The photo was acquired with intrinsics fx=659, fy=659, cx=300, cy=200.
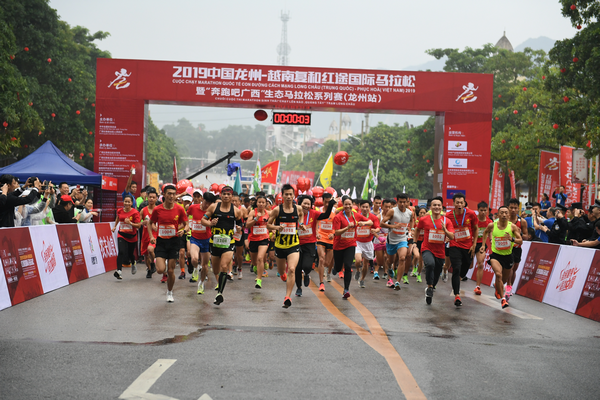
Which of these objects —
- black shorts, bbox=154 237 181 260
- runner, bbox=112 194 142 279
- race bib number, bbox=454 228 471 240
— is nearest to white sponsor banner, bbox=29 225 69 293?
runner, bbox=112 194 142 279

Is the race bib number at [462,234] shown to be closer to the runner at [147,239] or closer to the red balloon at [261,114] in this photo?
the runner at [147,239]

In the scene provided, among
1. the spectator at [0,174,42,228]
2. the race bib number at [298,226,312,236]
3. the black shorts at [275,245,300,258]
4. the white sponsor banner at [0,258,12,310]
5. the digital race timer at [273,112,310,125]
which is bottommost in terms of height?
the white sponsor banner at [0,258,12,310]

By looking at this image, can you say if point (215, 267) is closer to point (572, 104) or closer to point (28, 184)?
point (28, 184)

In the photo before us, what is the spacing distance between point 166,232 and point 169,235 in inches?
2.7

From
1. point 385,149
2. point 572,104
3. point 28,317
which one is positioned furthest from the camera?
point 385,149

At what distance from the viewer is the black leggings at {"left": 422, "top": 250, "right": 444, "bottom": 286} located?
1098 cm

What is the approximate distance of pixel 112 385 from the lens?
17.3 feet

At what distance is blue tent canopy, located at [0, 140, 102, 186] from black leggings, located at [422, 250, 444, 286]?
39.8 feet

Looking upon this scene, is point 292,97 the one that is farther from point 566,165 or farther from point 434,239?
point 434,239

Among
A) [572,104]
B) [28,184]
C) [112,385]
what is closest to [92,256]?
[28,184]

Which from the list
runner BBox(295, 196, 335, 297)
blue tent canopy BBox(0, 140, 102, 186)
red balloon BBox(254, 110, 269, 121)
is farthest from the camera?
red balloon BBox(254, 110, 269, 121)

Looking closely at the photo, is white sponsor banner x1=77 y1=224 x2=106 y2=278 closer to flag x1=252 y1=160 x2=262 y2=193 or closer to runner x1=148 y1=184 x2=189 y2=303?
runner x1=148 y1=184 x2=189 y2=303

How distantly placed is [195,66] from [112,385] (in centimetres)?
1691

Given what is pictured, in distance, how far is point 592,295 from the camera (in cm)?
1043
